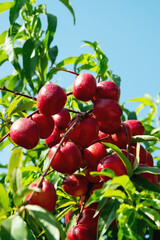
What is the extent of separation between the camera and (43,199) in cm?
84

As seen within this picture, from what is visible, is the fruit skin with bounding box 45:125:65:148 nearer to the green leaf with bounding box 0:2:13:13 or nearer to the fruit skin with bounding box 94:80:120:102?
the fruit skin with bounding box 94:80:120:102

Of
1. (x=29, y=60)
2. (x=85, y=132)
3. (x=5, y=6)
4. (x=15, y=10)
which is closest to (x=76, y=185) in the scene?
Answer: (x=85, y=132)

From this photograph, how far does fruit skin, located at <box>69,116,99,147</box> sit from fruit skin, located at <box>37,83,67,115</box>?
0.26 ft

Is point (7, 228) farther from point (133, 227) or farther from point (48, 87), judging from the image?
point (48, 87)

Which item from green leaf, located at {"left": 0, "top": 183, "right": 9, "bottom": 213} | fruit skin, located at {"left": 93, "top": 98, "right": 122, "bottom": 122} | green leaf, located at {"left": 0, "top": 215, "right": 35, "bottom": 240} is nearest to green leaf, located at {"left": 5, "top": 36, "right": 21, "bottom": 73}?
fruit skin, located at {"left": 93, "top": 98, "right": 122, "bottom": 122}

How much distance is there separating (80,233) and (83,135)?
0.91 ft

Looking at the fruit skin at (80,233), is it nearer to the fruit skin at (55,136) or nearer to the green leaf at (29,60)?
the fruit skin at (55,136)

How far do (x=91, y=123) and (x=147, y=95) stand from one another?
1.31 m

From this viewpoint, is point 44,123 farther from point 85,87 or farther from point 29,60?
point 29,60

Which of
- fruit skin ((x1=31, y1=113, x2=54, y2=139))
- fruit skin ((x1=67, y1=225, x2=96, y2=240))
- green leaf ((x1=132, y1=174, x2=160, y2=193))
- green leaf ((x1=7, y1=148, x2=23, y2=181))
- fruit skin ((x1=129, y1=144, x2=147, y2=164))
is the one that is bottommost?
fruit skin ((x1=67, y1=225, x2=96, y2=240))

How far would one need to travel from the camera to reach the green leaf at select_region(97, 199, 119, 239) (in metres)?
0.89

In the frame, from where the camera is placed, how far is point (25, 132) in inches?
40.7

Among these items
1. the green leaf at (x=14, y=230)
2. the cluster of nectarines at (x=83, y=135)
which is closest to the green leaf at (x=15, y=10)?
the cluster of nectarines at (x=83, y=135)

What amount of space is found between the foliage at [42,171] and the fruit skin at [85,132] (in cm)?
9
